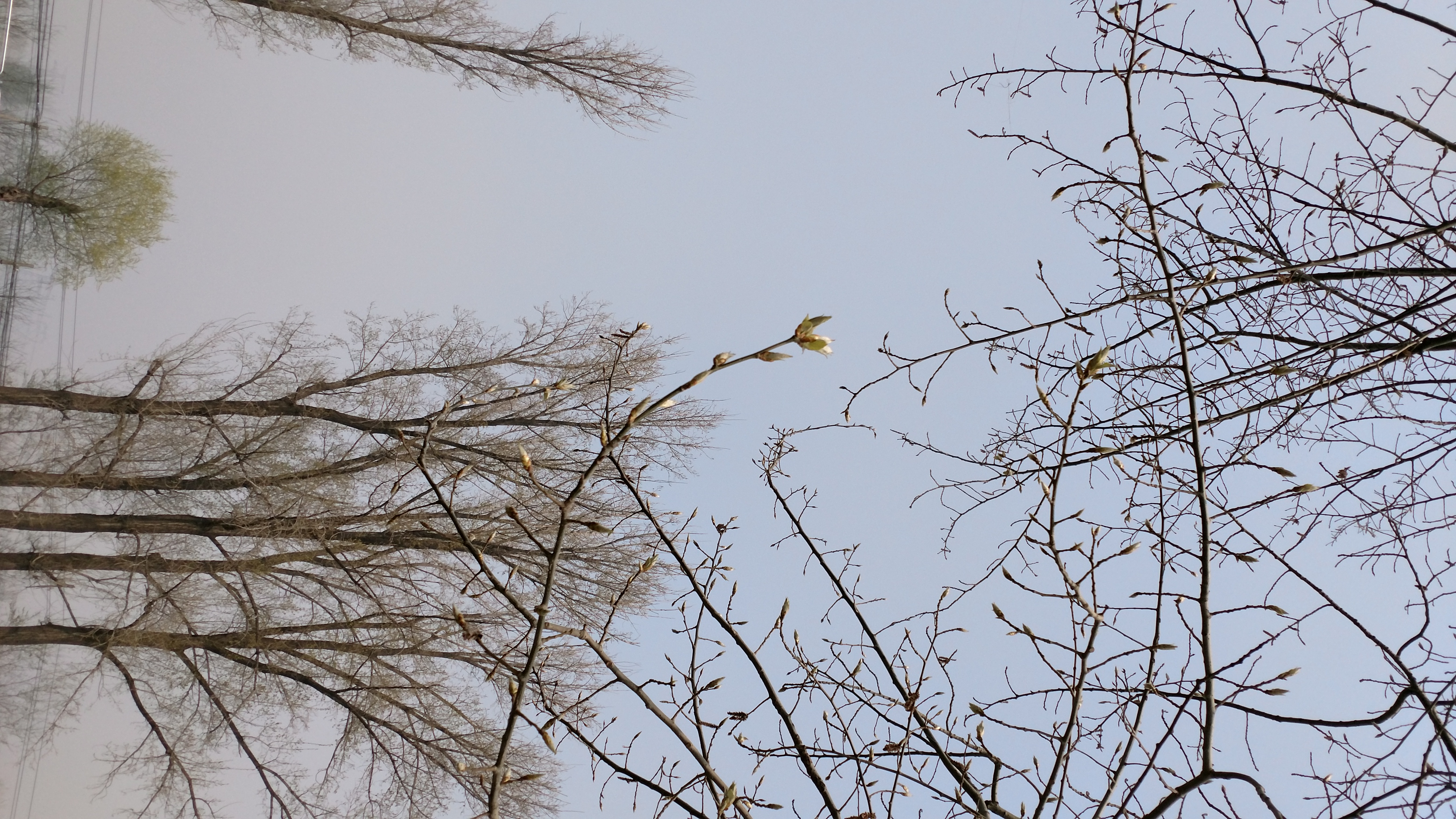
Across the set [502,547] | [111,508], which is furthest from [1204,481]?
[111,508]

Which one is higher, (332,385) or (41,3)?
(41,3)

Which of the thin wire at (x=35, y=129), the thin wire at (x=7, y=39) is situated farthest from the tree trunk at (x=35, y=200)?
the thin wire at (x=7, y=39)

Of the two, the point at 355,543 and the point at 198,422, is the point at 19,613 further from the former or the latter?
the point at 355,543

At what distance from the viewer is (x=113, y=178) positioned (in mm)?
5422

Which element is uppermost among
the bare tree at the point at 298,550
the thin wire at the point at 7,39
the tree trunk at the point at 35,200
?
the thin wire at the point at 7,39

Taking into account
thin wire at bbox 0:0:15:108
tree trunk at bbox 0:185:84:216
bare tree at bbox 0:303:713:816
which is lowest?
bare tree at bbox 0:303:713:816

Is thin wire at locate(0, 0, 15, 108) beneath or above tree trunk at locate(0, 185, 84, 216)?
above

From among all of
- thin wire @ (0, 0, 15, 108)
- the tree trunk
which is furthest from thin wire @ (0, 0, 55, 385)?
thin wire @ (0, 0, 15, 108)

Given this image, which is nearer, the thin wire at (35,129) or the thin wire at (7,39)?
the thin wire at (7,39)

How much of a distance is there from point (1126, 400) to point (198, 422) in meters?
5.21

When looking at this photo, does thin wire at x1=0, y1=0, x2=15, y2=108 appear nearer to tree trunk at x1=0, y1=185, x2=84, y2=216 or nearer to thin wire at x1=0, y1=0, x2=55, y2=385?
thin wire at x1=0, y1=0, x2=55, y2=385

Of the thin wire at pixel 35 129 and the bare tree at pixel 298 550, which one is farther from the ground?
the thin wire at pixel 35 129

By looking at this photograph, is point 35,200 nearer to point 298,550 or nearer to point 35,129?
point 35,129

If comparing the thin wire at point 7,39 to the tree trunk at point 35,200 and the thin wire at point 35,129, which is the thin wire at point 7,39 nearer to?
the thin wire at point 35,129
